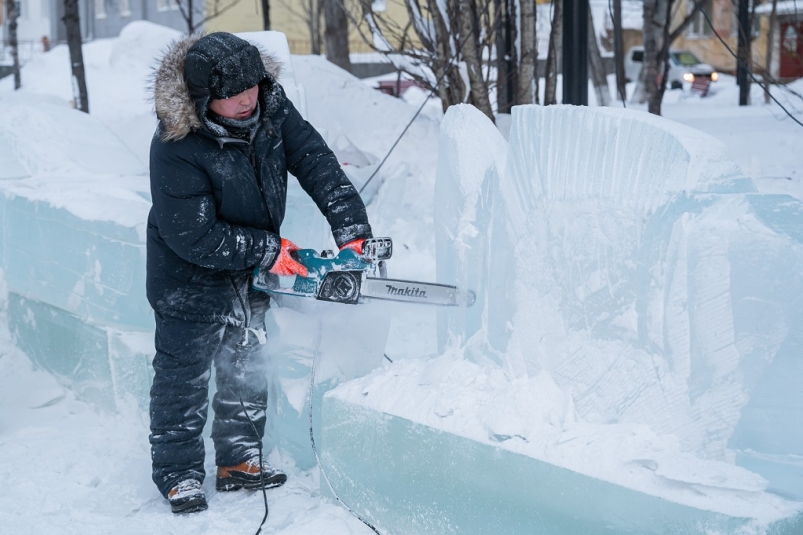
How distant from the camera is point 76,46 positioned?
878 cm

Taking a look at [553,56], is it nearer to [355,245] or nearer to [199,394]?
[355,245]

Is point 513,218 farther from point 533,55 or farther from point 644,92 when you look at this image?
point 644,92

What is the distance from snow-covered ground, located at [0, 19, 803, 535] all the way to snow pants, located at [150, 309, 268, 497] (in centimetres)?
15

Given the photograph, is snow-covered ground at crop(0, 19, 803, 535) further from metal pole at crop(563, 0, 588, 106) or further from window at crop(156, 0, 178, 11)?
window at crop(156, 0, 178, 11)

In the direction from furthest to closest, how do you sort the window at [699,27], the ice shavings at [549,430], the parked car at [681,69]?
the window at [699,27] < the parked car at [681,69] < the ice shavings at [549,430]

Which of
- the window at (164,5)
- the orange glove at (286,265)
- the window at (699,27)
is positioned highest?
the window at (164,5)

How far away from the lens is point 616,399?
2244 mm

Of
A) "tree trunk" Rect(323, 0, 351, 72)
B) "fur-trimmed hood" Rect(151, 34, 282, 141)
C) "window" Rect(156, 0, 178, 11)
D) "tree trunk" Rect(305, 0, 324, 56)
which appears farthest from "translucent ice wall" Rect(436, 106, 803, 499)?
"window" Rect(156, 0, 178, 11)

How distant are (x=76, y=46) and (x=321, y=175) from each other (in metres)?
6.86

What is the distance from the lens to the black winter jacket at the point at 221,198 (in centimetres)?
264

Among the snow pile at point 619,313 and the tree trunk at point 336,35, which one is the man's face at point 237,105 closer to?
the snow pile at point 619,313

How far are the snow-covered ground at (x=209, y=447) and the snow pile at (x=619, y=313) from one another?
43 centimetres

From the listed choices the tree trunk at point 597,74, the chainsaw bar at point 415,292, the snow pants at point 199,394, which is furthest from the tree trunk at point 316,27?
the chainsaw bar at point 415,292

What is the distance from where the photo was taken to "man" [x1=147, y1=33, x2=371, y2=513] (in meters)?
2.64
